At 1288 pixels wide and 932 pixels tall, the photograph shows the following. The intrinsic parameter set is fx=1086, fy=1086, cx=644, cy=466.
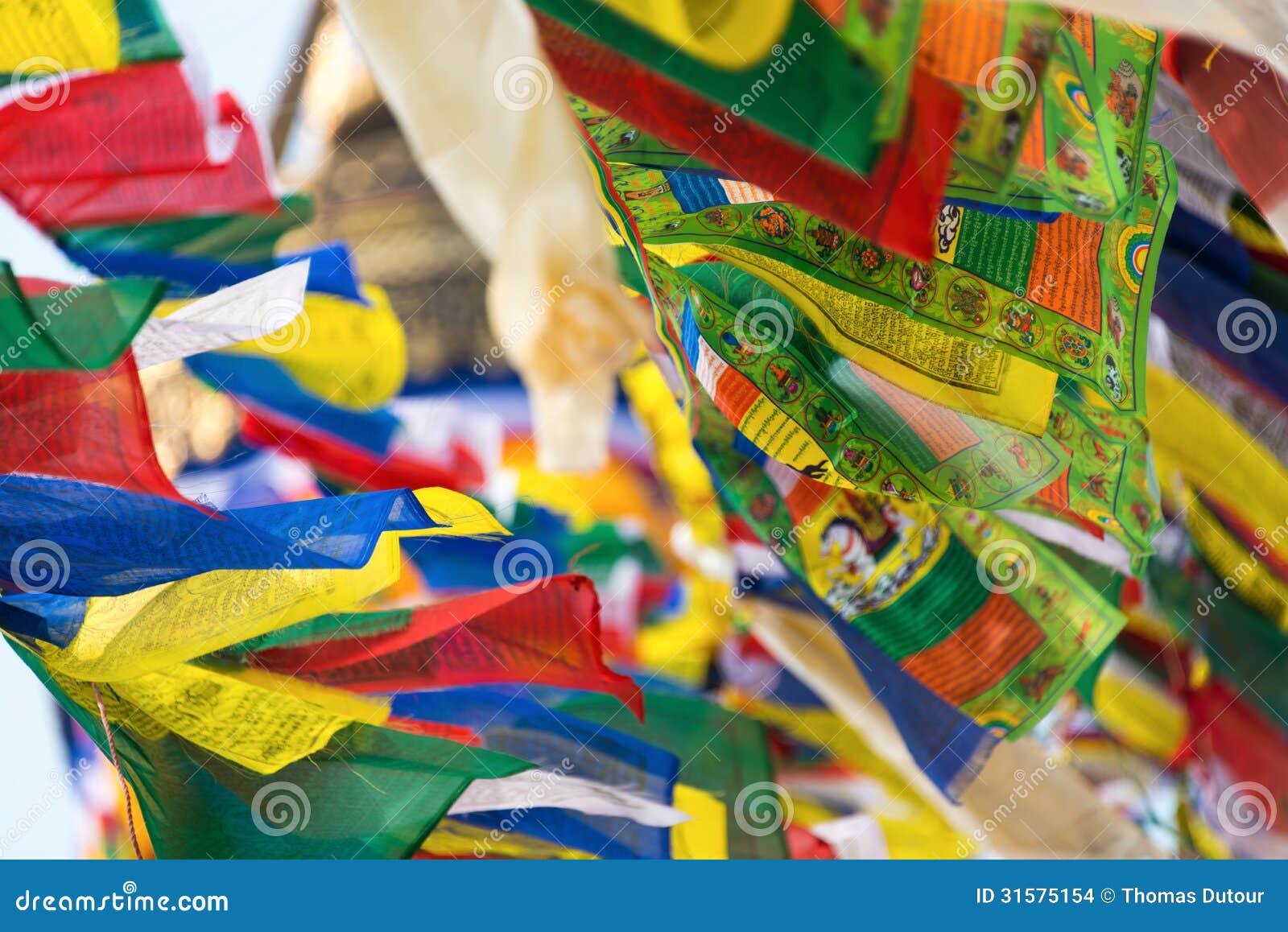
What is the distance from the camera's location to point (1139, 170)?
1.09m

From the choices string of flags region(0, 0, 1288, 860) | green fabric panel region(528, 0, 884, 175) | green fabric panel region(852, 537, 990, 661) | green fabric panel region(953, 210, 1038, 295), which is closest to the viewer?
green fabric panel region(528, 0, 884, 175)

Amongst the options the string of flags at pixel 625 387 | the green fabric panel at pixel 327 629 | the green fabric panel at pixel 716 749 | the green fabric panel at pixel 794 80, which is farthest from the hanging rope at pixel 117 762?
the green fabric panel at pixel 794 80

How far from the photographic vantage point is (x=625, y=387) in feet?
5.12

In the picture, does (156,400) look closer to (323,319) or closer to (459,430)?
(323,319)

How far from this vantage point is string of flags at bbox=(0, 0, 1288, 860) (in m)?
0.95

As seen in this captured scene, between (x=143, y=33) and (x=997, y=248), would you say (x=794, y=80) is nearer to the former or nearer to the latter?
(x=997, y=248)

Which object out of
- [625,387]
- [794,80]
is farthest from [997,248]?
[625,387]

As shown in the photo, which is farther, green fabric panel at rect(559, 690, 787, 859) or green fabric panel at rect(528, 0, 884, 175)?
green fabric panel at rect(559, 690, 787, 859)

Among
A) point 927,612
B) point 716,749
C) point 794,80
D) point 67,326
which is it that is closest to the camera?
point 794,80

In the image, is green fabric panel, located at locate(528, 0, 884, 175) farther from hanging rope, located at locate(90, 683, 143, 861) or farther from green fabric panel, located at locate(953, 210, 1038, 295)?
hanging rope, located at locate(90, 683, 143, 861)

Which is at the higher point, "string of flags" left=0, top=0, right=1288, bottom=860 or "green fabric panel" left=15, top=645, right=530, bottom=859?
"string of flags" left=0, top=0, right=1288, bottom=860

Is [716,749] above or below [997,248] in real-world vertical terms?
below

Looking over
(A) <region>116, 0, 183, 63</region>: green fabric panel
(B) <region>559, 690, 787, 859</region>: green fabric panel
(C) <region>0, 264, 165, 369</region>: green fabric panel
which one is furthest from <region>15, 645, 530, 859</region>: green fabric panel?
(A) <region>116, 0, 183, 63</region>: green fabric panel
